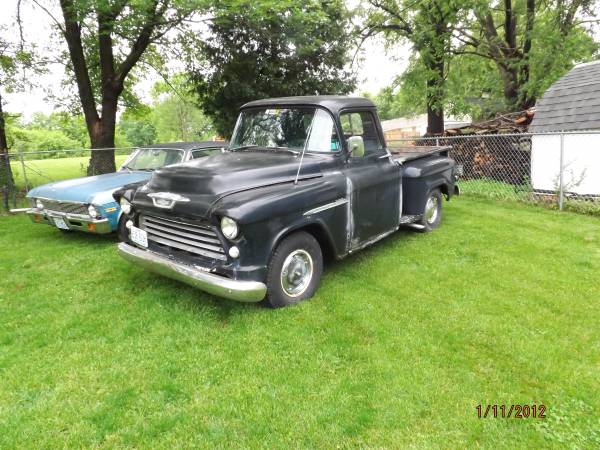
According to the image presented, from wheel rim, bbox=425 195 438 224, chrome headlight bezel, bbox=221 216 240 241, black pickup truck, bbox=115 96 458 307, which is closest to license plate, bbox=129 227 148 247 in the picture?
black pickup truck, bbox=115 96 458 307

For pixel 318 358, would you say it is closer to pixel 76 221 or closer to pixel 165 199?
pixel 165 199

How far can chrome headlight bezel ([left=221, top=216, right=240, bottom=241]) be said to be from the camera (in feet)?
11.0

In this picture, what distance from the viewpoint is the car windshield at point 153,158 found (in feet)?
22.6

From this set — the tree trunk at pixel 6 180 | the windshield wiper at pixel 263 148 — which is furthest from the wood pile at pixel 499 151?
the tree trunk at pixel 6 180

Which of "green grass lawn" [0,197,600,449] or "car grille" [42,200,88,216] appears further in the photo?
"car grille" [42,200,88,216]

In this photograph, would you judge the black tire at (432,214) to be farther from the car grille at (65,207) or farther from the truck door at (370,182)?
the car grille at (65,207)

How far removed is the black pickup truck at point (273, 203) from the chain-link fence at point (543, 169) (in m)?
4.45

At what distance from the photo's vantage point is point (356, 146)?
4.42 metres

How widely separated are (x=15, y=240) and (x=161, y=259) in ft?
15.6

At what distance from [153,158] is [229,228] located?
445cm

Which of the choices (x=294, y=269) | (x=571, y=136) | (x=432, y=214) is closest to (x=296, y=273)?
(x=294, y=269)

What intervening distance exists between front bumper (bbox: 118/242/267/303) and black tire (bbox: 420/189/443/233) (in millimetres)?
3783

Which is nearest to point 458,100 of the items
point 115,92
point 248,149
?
point 115,92

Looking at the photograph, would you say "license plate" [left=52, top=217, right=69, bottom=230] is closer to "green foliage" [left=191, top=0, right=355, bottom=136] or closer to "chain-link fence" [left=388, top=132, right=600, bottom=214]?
"chain-link fence" [left=388, top=132, right=600, bottom=214]
